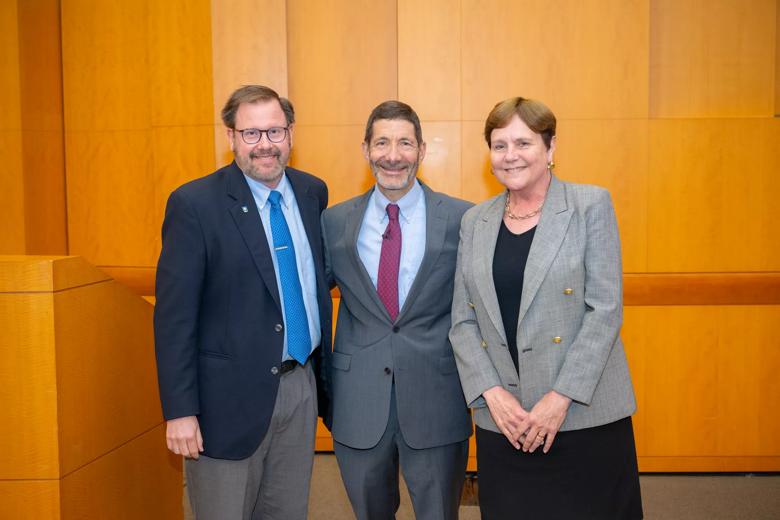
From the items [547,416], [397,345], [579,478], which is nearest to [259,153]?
[397,345]

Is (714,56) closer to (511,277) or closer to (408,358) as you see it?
(511,277)

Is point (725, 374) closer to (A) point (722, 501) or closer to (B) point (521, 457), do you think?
(A) point (722, 501)

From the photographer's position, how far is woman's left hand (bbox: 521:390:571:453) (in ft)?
6.57

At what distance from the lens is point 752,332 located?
429cm

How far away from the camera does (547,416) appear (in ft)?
6.57

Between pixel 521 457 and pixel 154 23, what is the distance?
3.74m

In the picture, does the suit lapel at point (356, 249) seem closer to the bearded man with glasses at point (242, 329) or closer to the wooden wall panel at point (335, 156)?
the bearded man with glasses at point (242, 329)

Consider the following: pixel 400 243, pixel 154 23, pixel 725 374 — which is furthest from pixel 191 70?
pixel 725 374

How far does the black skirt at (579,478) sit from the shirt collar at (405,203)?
0.89 metres

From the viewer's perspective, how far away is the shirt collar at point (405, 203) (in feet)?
8.05

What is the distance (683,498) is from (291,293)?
3044mm

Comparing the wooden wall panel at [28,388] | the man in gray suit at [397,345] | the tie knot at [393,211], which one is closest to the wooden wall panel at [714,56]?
the man in gray suit at [397,345]

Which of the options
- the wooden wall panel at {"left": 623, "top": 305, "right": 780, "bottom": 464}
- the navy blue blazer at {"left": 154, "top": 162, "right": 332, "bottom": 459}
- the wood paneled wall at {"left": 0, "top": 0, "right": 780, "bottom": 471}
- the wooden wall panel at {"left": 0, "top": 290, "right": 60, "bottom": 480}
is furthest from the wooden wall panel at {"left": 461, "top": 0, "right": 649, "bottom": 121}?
the wooden wall panel at {"left": 0, "top": 290, "right": 60, "bottom": 480}

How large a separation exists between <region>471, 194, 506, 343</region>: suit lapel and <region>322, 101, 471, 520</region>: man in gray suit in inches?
8.2
